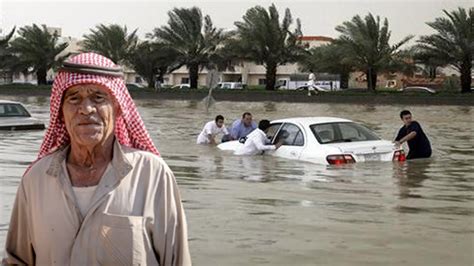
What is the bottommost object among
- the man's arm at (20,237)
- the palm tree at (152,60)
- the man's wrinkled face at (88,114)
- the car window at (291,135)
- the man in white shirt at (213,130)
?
the man in white shirt at (213,130)

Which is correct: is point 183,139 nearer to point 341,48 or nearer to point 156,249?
point 156,249

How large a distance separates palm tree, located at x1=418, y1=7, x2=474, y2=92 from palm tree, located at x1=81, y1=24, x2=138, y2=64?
2187 centimetres

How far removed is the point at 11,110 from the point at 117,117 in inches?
836

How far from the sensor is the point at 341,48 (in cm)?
4622

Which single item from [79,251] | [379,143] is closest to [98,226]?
[79,251]

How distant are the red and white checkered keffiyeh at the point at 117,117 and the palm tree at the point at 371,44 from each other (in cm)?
4362

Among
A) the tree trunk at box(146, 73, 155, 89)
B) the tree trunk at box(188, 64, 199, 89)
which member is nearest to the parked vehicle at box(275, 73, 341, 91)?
the tree trunk at box(188, 64, 199, 89)

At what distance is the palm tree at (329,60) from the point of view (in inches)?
1833

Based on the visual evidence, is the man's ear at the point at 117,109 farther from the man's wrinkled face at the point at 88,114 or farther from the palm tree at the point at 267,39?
the palm tree at the point at 267,39

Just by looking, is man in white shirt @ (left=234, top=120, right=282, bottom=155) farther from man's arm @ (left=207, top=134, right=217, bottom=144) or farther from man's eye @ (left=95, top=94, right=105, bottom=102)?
man's eye @ (left=95, top=94, right=105, bottom=102)

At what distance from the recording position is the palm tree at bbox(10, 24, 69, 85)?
56.6m

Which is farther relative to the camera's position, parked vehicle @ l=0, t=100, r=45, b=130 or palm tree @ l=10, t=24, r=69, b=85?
palm tree @ l=10, t=24, r=69, b=85

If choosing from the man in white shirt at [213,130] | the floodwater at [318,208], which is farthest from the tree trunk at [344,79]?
the floodwater at [318,208]

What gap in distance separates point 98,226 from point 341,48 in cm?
4461
